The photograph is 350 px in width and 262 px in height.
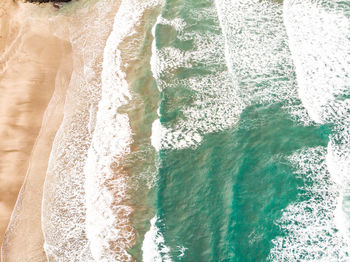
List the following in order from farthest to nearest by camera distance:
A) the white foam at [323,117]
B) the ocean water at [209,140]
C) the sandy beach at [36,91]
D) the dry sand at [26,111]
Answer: the sandy beach at [36,91] → the dry sand at [26,111] → the ocean water at [209,140] → the white foam at [323,117]

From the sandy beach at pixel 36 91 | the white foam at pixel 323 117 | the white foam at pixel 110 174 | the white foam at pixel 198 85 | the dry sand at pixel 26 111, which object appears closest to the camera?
the white foam at pixel 323 117

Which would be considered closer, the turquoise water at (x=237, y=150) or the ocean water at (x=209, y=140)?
the turquoise water at (x=237, y=150)

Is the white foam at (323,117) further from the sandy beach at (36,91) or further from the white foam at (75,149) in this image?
the sandy beach at (36,91)

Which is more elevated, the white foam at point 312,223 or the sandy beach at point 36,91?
the sandy beach at point 36,91

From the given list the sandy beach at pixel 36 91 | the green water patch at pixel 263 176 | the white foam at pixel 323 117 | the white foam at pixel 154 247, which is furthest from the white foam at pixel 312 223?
→ the sandy beach at pixel 36 91

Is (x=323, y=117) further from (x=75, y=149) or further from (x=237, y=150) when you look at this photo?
(x=75, y=149)

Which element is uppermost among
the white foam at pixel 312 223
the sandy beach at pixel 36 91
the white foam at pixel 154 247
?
the sandy beach at pixel 36 91
